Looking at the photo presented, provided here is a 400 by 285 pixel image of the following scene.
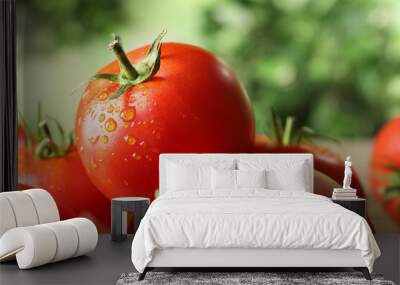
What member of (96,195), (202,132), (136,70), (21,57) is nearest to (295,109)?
(202,132)

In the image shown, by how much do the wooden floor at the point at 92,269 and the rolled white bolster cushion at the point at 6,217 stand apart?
0.29 meters

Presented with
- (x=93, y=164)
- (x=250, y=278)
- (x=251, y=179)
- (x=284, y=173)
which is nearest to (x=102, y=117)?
(x=93, y=164)

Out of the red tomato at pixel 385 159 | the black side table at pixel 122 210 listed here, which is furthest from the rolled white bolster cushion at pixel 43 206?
the red tomato at pixel 385 159

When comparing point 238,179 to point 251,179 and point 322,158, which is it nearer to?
point 251,179

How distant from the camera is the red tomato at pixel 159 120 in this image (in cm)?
615

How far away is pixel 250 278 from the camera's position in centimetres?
467

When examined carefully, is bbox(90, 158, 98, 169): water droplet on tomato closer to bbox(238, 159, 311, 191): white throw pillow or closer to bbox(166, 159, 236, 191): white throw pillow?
bbox(166, 159, 236, 191): white throw pillow

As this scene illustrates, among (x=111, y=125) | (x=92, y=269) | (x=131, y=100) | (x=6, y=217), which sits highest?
(x=131, y=100)

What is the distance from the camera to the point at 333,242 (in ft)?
15.0

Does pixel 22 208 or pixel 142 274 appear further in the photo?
pixel 22 208

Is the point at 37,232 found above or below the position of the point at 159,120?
below

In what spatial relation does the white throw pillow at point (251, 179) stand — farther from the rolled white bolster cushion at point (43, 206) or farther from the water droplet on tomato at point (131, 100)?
the rolled white bolster cushion at point (43, 206)

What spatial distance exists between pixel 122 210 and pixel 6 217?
120cm

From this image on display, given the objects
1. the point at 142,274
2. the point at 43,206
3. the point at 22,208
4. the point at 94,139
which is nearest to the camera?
the point at 142,274
